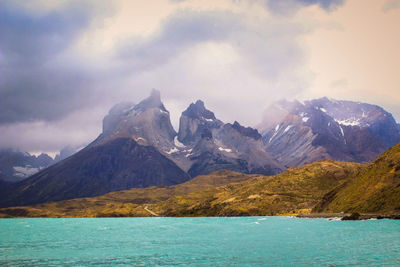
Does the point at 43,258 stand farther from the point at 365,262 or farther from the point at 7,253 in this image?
the point at 365,262

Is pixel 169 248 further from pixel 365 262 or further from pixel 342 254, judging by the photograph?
pixel 365 262

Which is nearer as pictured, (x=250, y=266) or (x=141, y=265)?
(x=250, y=266)

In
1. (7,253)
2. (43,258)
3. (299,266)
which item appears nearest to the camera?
(299,266)

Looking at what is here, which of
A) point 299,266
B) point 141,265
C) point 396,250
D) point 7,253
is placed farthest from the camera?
point 7,253

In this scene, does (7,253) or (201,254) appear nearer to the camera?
(201,254)

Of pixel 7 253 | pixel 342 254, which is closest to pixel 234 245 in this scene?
pixel 342 254

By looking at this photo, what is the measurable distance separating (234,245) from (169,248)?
21.9m

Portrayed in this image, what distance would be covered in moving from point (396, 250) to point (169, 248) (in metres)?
68.8

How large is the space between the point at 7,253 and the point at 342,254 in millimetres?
101846

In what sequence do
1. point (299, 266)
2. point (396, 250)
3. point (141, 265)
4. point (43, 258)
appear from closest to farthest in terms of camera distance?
point (299, 266) → point (141, 265) → point (396, 250) → point (43, 258)

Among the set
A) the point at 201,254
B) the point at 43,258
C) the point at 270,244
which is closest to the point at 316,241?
the point at 270,244

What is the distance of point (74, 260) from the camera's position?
108m

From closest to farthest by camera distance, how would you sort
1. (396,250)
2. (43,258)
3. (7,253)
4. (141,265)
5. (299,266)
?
(299,266) → (141,265) → (396,250) → (43,258) → (7,253)

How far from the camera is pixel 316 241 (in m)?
135
